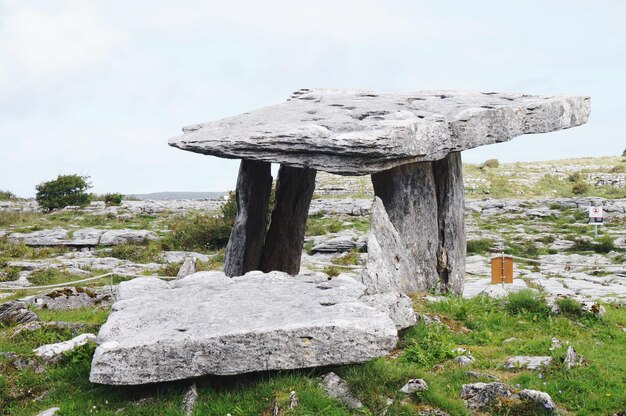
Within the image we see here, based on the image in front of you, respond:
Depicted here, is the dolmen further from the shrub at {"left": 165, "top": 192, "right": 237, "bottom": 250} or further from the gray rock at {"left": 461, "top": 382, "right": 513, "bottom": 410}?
the shrub at {"left": 165, "top": 192, "right": 237, "bottom": 250}

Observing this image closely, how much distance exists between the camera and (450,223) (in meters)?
14.6

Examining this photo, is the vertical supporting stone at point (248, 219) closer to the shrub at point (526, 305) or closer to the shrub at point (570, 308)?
the shrub at point (526, 305)

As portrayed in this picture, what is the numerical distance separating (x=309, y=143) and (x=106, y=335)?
16.2ft

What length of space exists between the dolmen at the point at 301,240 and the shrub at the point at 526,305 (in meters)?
1.78

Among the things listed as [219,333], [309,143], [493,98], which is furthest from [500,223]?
[219,333]

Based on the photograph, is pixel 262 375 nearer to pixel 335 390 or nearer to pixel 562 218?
pixel 335 390

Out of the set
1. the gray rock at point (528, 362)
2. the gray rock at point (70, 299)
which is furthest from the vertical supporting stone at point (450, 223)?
the gray rock at point (70, 299)

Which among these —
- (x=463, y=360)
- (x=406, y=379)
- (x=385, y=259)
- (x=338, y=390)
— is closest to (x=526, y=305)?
(x=385, y=259)

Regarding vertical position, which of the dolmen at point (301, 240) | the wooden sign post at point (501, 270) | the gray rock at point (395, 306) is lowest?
the wooden sign post at point (501, 270)

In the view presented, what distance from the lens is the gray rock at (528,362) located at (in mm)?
9453

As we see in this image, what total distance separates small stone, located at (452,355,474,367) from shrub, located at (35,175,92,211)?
1292 inches

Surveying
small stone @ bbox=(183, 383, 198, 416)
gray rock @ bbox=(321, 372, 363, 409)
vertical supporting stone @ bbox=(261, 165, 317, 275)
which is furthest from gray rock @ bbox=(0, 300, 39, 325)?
gray rock @ bbox=(321, 372, 363, 409)

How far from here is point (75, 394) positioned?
8.55m

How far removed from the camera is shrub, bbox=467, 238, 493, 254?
25.8 m
